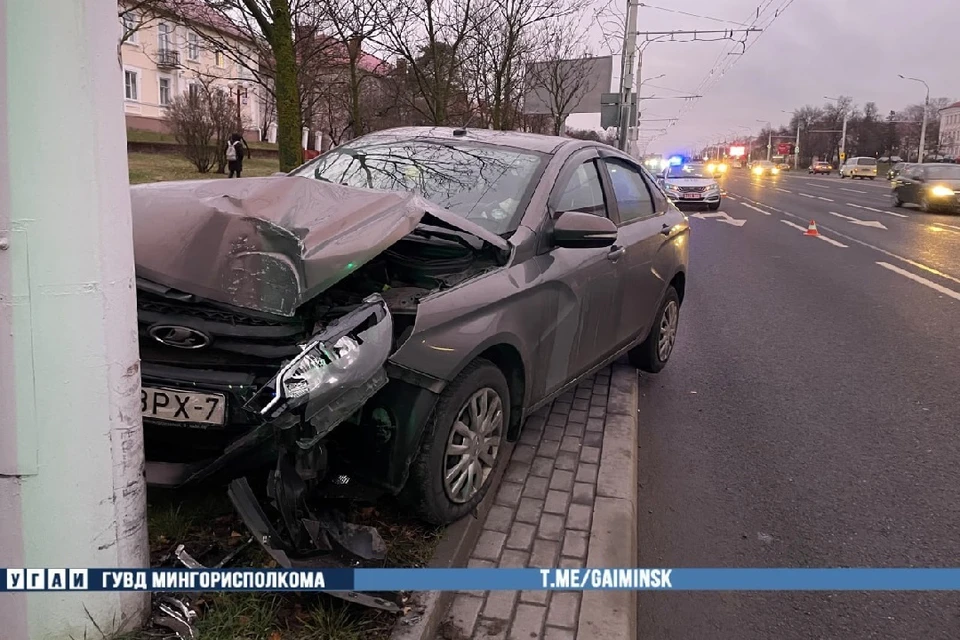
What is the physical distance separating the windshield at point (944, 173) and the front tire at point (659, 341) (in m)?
22.4

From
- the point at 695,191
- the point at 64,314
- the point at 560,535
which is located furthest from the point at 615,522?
the point at 695,191

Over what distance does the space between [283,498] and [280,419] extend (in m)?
0.35

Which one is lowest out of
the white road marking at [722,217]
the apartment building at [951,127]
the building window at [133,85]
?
the white road marking at [722,217]

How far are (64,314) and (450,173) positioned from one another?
2.46 meters

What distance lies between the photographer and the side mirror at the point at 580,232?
366 centimetres

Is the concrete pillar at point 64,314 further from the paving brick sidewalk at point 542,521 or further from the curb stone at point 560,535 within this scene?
the paving brick sidewalk at point 542,521

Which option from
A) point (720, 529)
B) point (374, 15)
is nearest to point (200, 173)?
point (374, 15)

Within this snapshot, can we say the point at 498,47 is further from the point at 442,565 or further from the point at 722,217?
the point at 442,565

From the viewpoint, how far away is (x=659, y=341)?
5.71 metres

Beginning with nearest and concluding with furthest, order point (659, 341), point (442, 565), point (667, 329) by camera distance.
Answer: point (442, 565) < point (659, 341) < point (667, 329)

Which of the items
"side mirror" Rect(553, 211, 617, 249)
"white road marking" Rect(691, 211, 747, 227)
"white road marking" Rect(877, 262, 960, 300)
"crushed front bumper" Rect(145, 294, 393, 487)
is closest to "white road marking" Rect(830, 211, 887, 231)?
"white road marking" Rect(691, 211, 747, 227)

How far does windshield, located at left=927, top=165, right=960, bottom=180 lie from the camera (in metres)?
23.6

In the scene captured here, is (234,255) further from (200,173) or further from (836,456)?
(200,173)

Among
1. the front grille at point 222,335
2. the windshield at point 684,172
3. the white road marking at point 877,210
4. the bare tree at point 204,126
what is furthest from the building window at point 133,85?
the front grille at point 222,335
